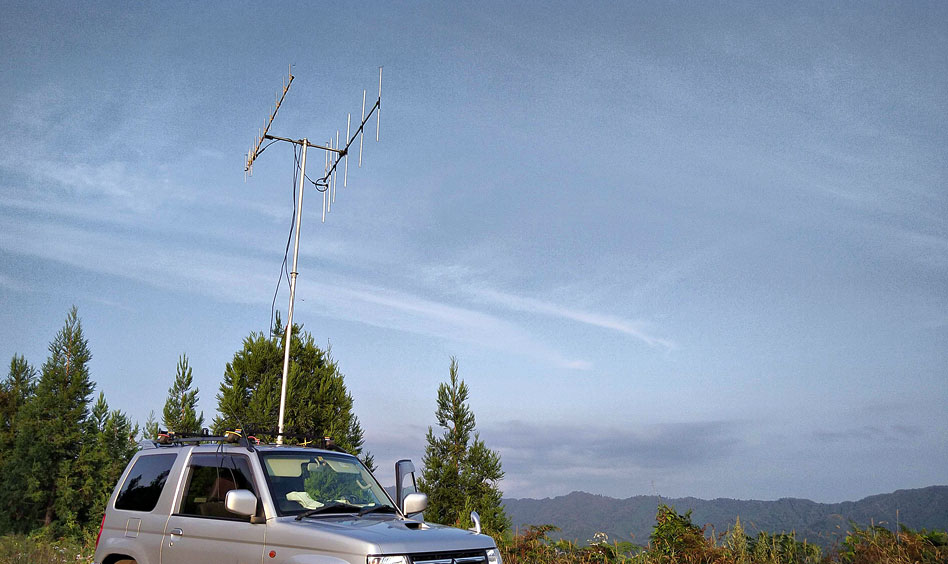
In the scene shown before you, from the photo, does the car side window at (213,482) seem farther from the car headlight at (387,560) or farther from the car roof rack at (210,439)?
the car headlight at (387,560)

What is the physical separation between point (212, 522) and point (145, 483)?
4.74ft

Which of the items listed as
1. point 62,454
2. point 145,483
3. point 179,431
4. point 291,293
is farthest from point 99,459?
point 145,483

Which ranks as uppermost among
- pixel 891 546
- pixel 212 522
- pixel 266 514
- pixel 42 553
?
pixel 266 514

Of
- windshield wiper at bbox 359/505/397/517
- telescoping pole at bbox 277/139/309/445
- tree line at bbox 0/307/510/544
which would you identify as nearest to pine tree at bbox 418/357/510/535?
tree line at bbox 0/307/510/544

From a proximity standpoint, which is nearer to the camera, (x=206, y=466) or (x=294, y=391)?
(x=206, y=466)

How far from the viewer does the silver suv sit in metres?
5.61

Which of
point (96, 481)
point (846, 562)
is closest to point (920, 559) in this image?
point (846, 562)

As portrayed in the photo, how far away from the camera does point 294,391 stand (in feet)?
78.6

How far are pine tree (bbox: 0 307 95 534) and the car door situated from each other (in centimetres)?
2684

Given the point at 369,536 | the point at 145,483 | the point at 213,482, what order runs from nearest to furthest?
1. the point at 369,536
2. the point at 213,482
3. the point at 145,483

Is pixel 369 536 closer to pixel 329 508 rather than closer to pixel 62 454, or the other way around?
pixel 329 508

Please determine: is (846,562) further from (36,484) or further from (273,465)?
(36,484)

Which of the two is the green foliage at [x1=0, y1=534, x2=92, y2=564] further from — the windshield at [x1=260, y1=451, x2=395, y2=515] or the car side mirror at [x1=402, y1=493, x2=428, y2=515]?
the car side mirror at [x1=402, y1=493, x2=428, y2=515]

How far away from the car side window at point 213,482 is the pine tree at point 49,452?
1057 inches
